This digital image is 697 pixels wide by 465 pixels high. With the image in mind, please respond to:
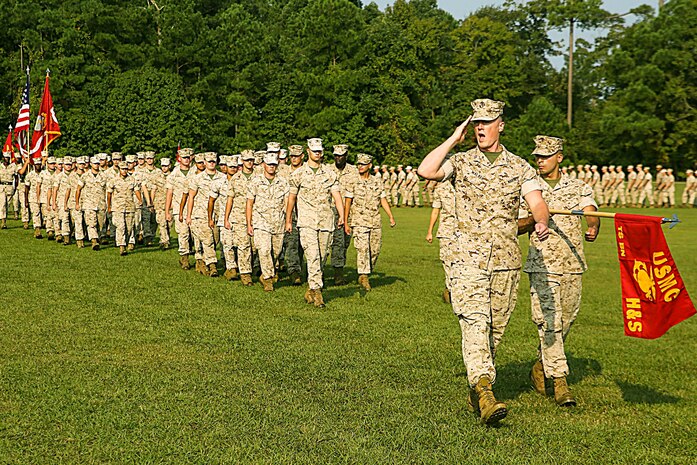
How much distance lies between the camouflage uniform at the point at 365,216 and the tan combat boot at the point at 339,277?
0.53 m

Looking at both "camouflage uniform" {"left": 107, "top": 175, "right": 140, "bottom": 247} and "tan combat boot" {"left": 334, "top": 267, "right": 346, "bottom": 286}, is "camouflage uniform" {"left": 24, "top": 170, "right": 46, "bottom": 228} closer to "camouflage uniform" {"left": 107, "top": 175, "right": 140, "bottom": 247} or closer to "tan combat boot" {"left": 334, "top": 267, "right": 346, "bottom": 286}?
"camouflage uniform" {"left": 107, "top": 175, "right": 140, "bottom": 247}

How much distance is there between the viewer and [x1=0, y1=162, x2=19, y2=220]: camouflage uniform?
2833cm

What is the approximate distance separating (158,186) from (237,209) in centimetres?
787

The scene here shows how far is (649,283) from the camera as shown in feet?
25.8

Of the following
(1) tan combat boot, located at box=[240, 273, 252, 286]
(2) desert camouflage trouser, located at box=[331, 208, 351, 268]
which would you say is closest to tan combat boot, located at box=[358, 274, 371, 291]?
(2) desert camouflage trouser, located at box=[331, 208, 351, 268]

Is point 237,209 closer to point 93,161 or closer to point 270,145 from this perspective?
point 270,145

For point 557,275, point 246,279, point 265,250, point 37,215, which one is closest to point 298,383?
point 557,275

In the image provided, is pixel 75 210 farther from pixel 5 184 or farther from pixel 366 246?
pixel 366 246

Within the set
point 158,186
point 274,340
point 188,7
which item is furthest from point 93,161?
point 188,7

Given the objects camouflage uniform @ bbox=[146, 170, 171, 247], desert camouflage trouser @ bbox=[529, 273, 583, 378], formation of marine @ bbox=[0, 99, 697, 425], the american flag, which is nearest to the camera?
formation of marine @ bbox=[0, 99, 697, 425]

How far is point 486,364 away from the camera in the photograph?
286 inches

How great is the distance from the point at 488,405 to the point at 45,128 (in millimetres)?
22440

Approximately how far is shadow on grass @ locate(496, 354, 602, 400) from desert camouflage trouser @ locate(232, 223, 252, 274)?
7.16m

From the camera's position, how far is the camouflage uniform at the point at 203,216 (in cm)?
1758
